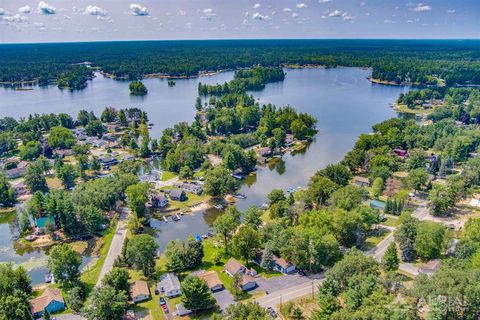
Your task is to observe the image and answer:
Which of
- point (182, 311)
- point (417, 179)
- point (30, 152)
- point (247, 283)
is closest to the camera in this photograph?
point (182, 311)

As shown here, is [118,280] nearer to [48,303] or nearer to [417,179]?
[48,303]

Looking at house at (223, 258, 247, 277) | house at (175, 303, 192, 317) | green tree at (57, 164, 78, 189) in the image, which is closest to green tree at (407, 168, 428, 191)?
house at (223, 258, 247, 277)

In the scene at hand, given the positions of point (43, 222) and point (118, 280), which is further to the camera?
point (43, 222)

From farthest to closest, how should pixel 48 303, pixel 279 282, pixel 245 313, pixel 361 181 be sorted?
pixel 361 181 < pixel 279 282 < pixel 48 303 < pixel 245 313

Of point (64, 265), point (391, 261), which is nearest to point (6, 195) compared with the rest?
point (64, 265)

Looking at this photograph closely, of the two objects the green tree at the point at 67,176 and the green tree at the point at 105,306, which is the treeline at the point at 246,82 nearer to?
the green tree at the point at 67,176
